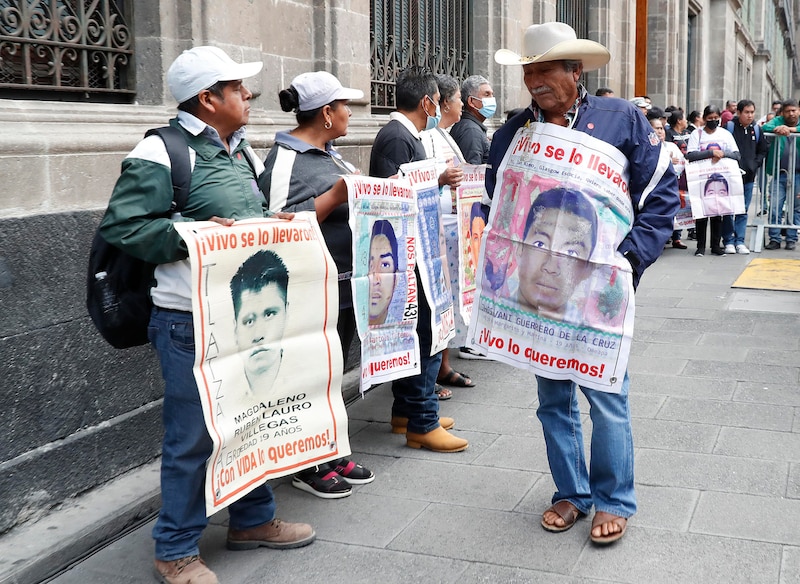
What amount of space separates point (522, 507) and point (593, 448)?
21.7 inches

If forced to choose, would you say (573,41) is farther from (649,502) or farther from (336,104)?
(649,502)

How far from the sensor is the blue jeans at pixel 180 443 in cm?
349

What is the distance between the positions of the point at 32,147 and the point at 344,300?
1.55 metres

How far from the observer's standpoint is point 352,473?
472cm

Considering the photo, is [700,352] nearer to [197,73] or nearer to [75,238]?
[75,238]

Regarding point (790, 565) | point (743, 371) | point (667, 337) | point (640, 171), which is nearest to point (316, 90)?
point (640, 171)

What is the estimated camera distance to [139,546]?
4074 millimetres

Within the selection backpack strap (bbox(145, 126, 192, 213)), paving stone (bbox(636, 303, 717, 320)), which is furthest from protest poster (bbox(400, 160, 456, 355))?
paving stone (bbox(636, 303, 717, 320))

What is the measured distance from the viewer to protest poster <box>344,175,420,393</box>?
474 centimetres

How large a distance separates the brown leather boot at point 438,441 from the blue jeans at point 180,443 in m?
1.74

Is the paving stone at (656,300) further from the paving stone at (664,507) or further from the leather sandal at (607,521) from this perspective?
the leather sandal at (607,521)

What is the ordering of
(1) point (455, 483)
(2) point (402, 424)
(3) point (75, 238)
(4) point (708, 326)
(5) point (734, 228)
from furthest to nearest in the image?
(5) point (734, 228) < (4) point (708, 326) < (2) point (402, 424) < (1) point (455, 483) < (3) point (75, 238)

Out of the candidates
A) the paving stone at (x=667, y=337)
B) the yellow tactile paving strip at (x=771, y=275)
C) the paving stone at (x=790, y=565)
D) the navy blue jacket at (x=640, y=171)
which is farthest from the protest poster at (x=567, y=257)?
the yellow tactile paving strip at (x=771, y=275)

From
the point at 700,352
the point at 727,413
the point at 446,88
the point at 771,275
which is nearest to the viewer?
the point at 727,413
